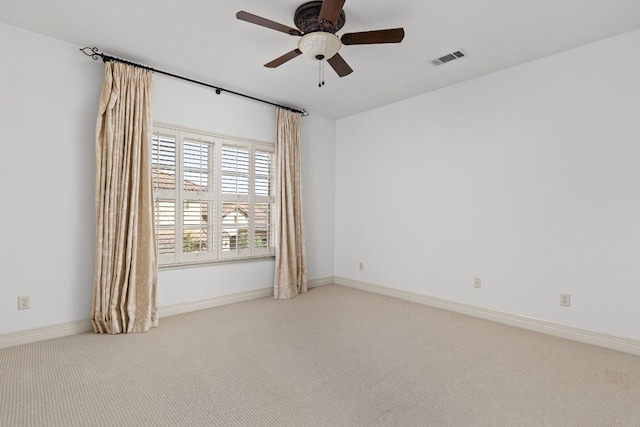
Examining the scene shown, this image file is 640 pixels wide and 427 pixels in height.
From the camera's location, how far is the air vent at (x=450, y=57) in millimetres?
3236

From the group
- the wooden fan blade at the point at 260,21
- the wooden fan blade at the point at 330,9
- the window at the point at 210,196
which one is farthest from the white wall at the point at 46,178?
the wooden fan blade at the point at 330,9

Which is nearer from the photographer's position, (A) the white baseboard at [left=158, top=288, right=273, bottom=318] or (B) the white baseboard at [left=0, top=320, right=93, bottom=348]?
(B) the white baseboard at [left=0, top=320, right=93, bottom=348]

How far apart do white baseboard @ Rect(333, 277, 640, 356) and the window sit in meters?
1.99

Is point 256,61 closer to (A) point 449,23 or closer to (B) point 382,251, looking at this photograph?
(A) point 449,23

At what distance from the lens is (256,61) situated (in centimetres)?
344

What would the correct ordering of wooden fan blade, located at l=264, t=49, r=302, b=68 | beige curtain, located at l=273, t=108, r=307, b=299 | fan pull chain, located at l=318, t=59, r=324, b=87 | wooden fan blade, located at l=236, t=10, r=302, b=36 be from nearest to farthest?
1. wooden fan blade, located at l=236, t=10, r=302, b=36
2. wooden fan blade, located at l=264, t=49, r=302, b=68
3. fan pull chain, located at l=318, t=59, r=324, b=87
4. beige curtain, located at l=273, t=108, r=307, b=299

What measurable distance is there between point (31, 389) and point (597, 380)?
3.80 metres

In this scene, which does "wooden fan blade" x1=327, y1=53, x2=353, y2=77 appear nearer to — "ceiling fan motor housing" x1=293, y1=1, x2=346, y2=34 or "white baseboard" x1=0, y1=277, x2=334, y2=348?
"ceiling fan motor housing" x1=293, y1=1, x2=346, y2=34

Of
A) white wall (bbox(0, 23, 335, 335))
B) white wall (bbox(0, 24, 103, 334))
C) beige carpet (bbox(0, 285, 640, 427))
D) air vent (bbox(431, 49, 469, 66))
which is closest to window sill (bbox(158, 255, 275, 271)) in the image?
white wall (bbox(0, 23, 335, 335))

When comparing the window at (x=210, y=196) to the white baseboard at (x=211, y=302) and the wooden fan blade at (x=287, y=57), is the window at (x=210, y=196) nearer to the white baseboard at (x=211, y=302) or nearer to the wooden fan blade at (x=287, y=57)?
the white baseboard at (x=211, y=302)

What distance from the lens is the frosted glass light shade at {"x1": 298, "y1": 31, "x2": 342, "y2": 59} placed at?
247 cm

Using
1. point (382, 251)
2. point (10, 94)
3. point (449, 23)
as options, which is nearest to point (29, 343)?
point (10, 94)

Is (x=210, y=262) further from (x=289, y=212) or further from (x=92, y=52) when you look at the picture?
(x=92, y=52)

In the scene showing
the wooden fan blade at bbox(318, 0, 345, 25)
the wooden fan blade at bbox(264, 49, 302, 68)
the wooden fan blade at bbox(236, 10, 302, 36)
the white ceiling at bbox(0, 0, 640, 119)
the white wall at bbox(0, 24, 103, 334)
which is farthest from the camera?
the white wall at bbox(0, 24, 103, 334)
